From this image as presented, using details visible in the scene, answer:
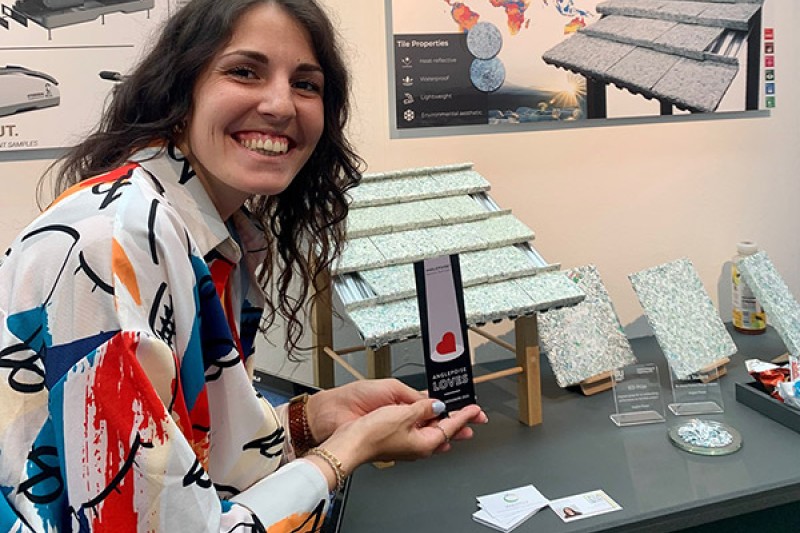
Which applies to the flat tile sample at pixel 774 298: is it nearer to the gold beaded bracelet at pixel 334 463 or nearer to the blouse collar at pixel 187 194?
the gold beaded bracelet at pixel 334 463

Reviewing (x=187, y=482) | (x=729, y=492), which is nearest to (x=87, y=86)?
(x=187, y=482)

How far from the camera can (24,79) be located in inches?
56.9

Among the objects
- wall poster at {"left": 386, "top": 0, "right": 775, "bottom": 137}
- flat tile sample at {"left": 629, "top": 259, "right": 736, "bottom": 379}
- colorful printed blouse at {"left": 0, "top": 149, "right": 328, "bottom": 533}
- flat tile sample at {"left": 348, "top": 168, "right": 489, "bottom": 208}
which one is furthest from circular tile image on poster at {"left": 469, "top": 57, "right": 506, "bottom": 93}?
colorful printed blouse at {"left": 0, "top": 149, "right": 328, "bottom": 533}

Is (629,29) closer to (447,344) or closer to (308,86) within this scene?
(447,344)

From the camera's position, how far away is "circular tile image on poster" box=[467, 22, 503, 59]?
1720mm

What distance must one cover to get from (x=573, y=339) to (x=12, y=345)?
1237mm

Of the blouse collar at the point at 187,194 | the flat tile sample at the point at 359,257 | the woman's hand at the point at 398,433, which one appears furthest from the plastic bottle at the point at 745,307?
the blouse collar at the point at 187,194

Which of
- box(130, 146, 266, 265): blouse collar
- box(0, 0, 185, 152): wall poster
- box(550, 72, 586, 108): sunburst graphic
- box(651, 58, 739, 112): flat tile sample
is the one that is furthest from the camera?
box(651, 58, 739, 112): flat tile sample

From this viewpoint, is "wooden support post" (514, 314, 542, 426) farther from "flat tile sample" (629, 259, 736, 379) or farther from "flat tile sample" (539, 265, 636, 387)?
"flat tile sample" (629, 259, 736, 379)

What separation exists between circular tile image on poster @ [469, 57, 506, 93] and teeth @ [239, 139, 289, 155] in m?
1.04

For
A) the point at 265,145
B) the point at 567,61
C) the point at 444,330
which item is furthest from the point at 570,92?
the point at 265,145

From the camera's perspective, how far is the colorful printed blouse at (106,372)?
1.83 ft

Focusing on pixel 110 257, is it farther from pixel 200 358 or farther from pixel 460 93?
pixel 460 93

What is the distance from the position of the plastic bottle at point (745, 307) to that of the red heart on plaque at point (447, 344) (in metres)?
1.20
